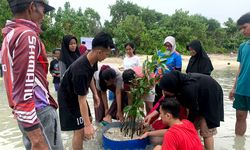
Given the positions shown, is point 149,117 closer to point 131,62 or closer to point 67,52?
point 67,52

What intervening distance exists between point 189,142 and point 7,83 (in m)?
1.62

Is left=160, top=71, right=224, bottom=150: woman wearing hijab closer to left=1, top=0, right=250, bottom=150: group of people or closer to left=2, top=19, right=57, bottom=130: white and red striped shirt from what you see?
left=1, top=0, right=250, bottom=150: group of people

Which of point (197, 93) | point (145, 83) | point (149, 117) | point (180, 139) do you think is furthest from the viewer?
point (145, 83)

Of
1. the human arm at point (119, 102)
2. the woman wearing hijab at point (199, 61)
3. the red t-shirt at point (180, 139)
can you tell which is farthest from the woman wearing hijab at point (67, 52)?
the red t-shirt at point (180, 139)

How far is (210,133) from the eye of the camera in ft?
12.3

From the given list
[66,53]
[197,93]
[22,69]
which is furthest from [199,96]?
[66,53]

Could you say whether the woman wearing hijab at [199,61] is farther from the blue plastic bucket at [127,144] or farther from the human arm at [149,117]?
the blue plastic bucket at [127,144]

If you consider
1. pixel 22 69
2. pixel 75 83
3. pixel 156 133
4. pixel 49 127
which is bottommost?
pixel 156 133

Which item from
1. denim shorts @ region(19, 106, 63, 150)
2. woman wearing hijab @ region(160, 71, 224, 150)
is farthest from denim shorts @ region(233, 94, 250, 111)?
denim shorts @ region(19, 106, 63, 150)

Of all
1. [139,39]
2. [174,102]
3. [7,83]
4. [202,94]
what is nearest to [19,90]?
[7,83]

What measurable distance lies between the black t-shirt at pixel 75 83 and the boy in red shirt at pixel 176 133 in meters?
0.81

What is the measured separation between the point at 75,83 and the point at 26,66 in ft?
3.65

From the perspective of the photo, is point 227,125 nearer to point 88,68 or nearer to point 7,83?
point 88,68

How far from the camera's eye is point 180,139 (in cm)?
276
